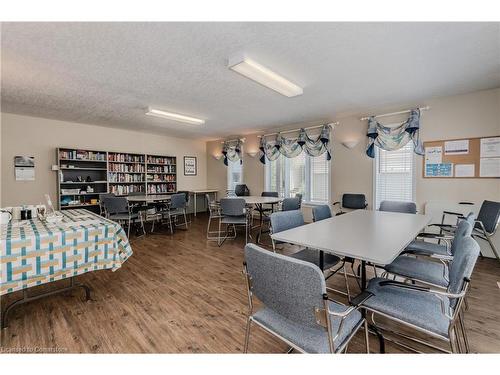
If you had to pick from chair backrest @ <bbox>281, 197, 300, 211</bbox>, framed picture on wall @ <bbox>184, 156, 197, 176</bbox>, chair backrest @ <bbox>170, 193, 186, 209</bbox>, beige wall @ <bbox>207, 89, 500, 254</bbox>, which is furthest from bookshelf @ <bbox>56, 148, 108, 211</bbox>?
beige wall @ <bbox>207, 89, 500, 254</bbox>

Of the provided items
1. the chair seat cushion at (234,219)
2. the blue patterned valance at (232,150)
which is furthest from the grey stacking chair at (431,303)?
the blue patterned valance at (232,150)

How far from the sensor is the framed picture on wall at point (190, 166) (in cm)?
755

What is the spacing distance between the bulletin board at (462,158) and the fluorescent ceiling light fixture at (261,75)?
2575 mm

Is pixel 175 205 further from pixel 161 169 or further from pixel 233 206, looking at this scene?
pixel 161 169

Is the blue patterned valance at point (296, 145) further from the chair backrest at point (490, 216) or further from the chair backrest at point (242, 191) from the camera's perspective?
the chair backrest at point (490, 216)

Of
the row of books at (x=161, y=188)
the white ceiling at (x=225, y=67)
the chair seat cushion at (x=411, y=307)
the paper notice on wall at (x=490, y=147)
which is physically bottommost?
the chair seat cushion at (x=411, y=307)

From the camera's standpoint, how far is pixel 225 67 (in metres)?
2.67

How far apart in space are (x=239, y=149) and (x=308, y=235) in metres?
5.22

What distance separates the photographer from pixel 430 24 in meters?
1.92

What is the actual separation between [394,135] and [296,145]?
6.70 feet

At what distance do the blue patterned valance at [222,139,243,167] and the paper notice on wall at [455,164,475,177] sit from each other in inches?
191

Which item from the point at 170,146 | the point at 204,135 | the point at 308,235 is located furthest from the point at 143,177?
the point at 308,235

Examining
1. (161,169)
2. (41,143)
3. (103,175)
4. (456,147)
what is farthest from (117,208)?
(456,147)
